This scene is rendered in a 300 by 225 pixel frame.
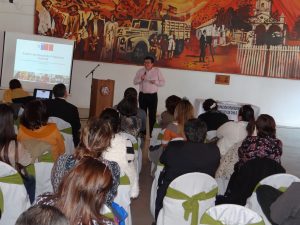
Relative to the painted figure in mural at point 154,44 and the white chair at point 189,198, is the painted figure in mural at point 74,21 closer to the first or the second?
the painted figure in mural at point 154,44

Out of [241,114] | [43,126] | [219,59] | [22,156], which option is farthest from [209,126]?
[219,59]

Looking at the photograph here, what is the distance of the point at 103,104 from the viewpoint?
8781 mm

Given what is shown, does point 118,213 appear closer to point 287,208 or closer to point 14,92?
point 287,208

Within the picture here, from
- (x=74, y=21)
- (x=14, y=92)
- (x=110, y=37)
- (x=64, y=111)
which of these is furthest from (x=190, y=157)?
(x=74, y=21)

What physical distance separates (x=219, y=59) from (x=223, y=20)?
92 centimetres

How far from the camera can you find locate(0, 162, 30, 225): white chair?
2.78m

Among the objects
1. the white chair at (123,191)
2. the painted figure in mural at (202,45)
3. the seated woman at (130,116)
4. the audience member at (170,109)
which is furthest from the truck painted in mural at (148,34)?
the white chair at (123,191)

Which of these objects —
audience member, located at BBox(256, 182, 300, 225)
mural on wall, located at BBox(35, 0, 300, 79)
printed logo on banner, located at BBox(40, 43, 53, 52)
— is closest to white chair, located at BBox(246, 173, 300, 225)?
audience member, located at BBox(256, 182, 300, 225)

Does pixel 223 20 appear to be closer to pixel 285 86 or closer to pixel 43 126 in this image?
pixel 285 86

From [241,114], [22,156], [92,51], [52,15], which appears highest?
[52,15]

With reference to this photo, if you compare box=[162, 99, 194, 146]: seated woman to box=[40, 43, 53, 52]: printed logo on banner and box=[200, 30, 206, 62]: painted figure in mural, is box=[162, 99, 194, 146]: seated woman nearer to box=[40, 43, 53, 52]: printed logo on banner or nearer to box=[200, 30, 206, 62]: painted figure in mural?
box=[40, 43, 53, 52]: printed logo on banner

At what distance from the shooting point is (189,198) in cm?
315

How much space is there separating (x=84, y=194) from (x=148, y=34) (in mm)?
9812

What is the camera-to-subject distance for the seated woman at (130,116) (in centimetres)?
512
